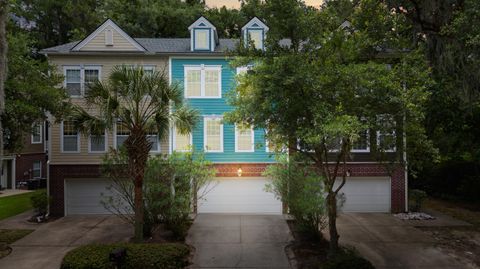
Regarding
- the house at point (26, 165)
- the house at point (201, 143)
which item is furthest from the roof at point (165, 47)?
the house at point (26, 165)

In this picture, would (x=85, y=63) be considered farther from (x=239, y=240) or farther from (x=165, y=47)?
(x=239, y=240)

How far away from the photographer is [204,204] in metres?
19.3

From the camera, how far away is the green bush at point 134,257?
1002cm

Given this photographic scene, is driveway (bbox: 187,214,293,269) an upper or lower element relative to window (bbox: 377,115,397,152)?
lower

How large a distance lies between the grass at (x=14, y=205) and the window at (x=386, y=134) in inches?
685

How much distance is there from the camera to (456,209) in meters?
19.7

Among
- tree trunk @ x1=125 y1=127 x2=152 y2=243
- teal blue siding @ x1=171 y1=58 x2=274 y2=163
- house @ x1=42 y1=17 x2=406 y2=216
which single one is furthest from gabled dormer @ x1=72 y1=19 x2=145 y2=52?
tree trunk @ x1=125 y1=127 x2=152 y2=243

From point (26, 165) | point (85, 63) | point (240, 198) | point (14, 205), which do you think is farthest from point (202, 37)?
point (26, 165)

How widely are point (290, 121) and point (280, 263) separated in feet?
14.3

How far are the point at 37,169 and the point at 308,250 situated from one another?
1077 inches

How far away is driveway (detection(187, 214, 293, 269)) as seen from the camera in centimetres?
1173

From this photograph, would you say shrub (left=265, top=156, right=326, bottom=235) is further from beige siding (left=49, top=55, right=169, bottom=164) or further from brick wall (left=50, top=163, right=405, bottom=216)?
beige siding (left=49, top=55, right=169, bottom=164)

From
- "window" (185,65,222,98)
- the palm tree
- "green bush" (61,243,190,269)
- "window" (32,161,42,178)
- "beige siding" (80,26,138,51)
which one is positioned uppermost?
"beige siding" (80,26,138,51)

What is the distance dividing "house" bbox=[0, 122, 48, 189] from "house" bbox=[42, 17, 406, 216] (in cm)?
1148
